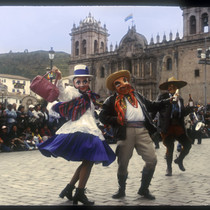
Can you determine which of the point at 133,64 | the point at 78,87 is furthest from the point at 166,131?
the point at 133,64

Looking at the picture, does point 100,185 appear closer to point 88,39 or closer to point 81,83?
point 81,83

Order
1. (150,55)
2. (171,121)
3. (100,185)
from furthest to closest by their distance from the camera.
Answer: (150,55), (171,121), (100,185)

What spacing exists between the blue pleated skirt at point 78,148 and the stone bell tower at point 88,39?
4476 centimetres

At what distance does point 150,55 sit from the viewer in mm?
43031

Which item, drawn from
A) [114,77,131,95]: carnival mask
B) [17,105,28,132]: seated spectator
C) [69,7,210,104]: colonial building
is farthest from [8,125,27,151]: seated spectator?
[69,7,210,104]: colonial building

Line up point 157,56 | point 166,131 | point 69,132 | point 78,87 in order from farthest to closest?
1. point 157,56
2. point 166,131
3. point 78,87
4. point 69,132

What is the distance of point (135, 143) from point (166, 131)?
2.03m

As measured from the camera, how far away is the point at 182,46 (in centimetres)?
3953

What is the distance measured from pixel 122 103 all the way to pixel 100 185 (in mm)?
1627

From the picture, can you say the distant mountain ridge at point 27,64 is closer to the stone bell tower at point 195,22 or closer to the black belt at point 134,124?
the stone bell tower at point 195,22

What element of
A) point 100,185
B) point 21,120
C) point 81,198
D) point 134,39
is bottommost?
point 100,185

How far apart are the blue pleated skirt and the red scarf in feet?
1.65

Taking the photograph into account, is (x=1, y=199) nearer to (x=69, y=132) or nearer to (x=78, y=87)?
(x=69, y=132)

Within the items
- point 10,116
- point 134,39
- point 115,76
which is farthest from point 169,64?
point 115,76
